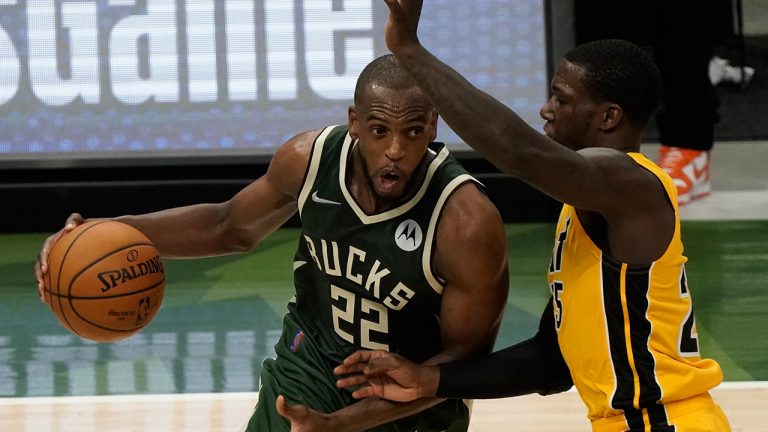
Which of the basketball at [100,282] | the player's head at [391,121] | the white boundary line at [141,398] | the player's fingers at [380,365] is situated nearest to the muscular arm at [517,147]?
the player's head at [391,121]

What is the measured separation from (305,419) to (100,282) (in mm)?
717

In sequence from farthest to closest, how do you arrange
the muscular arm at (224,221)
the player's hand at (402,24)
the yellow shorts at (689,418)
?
the muscular arm at (224,221) < the yellow shorts at (689,418) < the player's hand at (402,24)

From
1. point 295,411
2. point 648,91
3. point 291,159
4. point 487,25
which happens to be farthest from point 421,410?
point 487,25

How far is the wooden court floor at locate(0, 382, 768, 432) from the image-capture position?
191 inches

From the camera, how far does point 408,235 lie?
11.2 ft

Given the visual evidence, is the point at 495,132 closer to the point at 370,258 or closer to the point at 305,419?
the point at 370,258

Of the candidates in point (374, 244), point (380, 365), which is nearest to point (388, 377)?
point (380, 365)

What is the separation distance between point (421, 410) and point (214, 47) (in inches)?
202

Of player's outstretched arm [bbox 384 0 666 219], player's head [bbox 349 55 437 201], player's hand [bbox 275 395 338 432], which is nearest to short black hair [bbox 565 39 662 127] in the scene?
player's outstretched arm [bbox 384 0 666 219]

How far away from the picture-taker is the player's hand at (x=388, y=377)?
10.9 feet

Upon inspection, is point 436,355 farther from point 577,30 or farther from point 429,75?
point 577,30

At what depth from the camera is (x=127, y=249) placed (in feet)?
11.6

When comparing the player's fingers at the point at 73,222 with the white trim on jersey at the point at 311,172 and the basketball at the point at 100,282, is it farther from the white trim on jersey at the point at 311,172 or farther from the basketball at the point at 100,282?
the white trim on jersey at the point at 311,172

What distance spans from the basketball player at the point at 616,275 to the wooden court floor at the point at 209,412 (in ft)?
5.40
